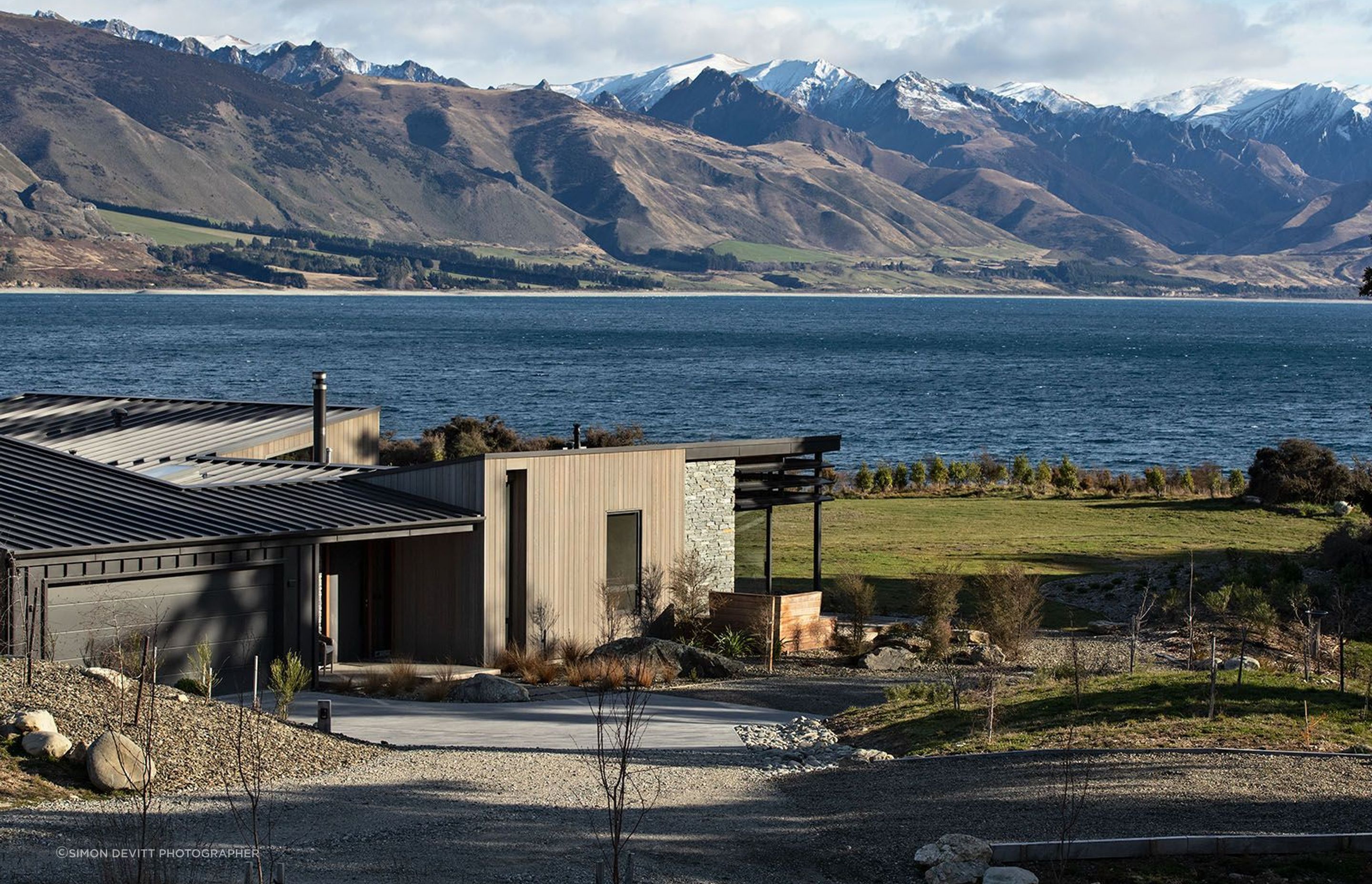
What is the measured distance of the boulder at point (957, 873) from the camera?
8969 millimetres

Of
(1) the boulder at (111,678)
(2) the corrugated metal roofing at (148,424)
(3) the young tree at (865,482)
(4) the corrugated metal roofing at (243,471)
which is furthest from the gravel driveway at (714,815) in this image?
(3) the young tree at (865,482)

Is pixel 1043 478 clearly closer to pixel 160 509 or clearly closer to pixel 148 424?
pixel 148 424

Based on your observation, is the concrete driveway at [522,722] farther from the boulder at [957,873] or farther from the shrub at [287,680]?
the boulder at [957,873]

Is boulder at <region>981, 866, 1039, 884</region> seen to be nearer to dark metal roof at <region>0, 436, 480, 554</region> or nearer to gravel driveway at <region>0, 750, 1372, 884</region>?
gravel driveway at <region>0, 750, 1372, 884</region>

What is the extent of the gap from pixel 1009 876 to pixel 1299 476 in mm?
29321

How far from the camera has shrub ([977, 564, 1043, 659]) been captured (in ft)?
61.4

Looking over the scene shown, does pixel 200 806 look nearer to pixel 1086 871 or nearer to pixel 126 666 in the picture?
pixel 126 666

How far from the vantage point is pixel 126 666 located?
1410cm

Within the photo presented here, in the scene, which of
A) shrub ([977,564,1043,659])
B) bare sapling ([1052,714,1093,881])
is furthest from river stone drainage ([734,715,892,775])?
shrub ([977,564,1043,659])

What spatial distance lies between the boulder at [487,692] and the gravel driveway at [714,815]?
10.4 feet

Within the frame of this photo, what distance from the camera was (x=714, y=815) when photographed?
1098 cm

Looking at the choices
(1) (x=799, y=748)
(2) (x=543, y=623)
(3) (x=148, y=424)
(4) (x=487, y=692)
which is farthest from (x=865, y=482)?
(1) (x=799, y=748)

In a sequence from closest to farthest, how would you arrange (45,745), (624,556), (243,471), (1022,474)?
1. (45,745)
2. (624,556)
3. (243,471)
4. (1022,474)

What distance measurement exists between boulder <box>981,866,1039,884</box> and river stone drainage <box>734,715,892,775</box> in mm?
3964
